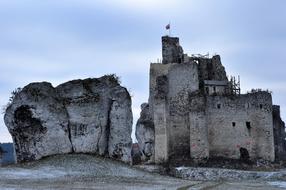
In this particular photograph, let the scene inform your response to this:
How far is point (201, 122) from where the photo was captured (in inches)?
2427

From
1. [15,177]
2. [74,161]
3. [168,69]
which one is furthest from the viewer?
[168,69]

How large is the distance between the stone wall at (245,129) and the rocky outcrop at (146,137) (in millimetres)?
5712

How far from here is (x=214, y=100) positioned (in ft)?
206

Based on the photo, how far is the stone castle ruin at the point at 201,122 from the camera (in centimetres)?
6203

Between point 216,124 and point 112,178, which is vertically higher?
point 216,124

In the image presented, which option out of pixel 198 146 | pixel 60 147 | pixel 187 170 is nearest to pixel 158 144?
pixel 198 146

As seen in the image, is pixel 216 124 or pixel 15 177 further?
pixel 216 124

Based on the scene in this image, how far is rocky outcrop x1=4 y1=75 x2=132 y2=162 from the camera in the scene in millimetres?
38781

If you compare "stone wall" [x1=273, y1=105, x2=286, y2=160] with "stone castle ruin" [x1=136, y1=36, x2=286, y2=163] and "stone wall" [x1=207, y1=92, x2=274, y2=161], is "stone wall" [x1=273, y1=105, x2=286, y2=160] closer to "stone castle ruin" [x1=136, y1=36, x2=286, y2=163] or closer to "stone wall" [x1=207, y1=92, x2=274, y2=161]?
"stone castle ruin" [x1=136, y1=36, x2=286, y2=163]

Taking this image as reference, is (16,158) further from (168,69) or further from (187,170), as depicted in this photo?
(168,69)

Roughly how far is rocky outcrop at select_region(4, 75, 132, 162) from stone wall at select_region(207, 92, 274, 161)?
2183 cm

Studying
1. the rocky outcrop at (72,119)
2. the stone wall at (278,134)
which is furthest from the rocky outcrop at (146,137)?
the rocky outcrop at (72,119)

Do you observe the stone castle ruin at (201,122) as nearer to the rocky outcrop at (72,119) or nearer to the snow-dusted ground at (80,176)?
the rocky outcrop at (72,119)

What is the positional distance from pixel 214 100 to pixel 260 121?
475 centimetres
